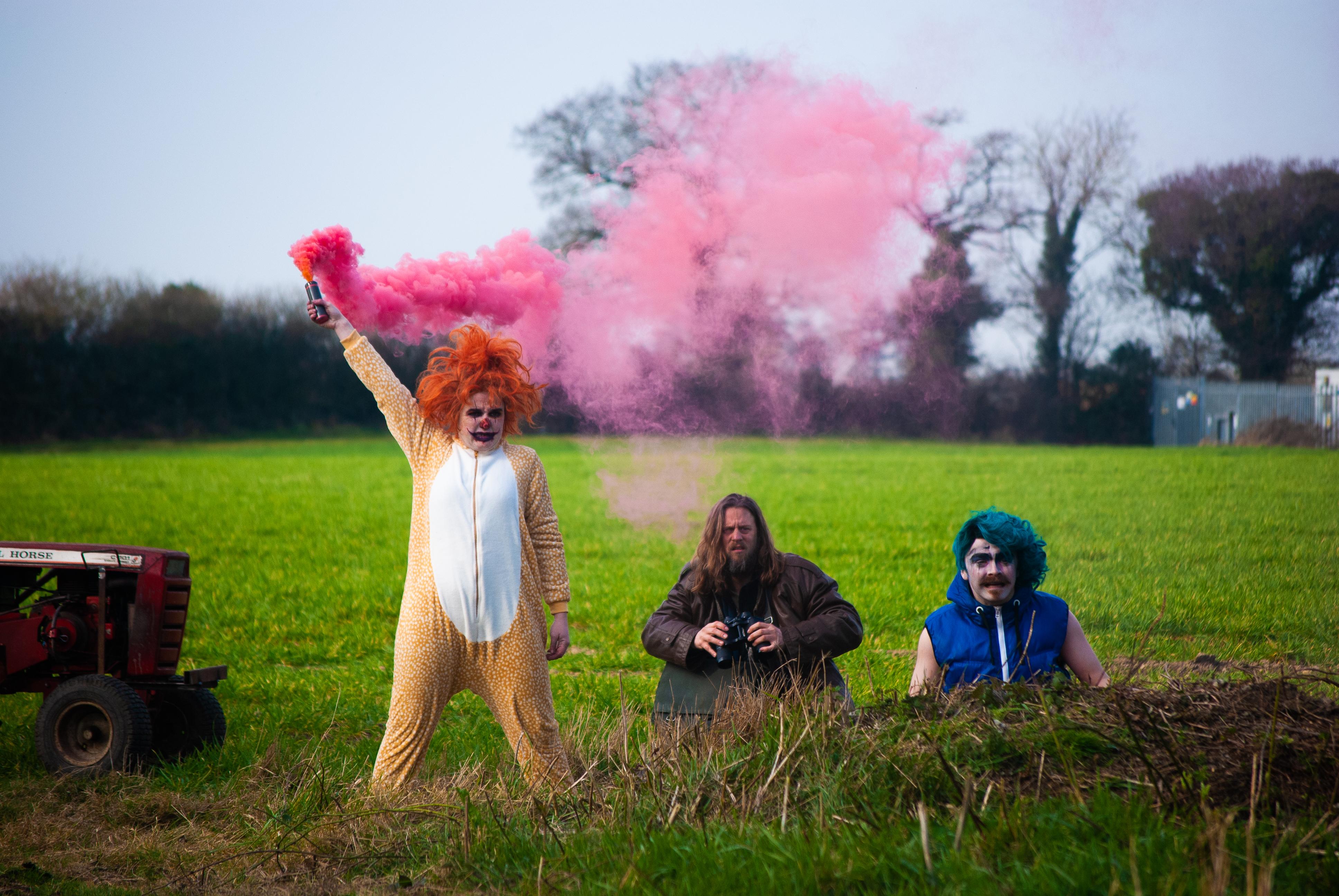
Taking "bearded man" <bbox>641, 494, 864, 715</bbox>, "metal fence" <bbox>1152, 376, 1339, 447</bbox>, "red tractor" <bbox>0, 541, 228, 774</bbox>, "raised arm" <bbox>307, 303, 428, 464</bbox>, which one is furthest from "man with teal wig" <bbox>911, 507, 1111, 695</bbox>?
"metal fence" <bbox>1152, 376, 1339, 447</bbox>

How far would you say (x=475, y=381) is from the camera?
12.7 feet

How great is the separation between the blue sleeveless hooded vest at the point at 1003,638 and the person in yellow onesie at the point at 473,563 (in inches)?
61.1

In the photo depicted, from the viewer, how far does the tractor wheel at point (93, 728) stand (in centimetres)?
440

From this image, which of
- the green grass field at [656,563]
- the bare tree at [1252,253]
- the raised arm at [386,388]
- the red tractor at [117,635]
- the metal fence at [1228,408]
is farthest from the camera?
the metal fence at [1228,408]

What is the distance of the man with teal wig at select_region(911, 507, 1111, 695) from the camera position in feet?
12.6

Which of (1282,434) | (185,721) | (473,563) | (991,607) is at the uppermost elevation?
(1282,434)

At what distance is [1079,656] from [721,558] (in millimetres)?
1507

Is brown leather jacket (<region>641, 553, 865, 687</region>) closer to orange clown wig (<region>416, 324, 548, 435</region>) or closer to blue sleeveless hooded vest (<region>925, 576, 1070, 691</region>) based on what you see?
blue sleeveless hooded vest (<region>925, 576, 1070, 691</region>)

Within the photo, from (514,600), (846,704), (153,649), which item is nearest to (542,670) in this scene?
(514,600)

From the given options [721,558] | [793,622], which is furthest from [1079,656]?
[721,558]

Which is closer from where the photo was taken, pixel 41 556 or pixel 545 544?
pixel 545 544

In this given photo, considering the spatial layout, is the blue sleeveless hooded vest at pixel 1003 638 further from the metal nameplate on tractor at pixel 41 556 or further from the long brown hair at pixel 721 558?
the metal nameplate on tractor at pixel 41 556

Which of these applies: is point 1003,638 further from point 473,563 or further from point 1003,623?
point 473,563

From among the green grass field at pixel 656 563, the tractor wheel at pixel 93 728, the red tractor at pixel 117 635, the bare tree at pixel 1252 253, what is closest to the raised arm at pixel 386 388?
the green grass field at pixel 656 563
